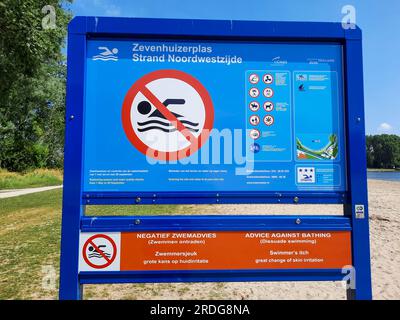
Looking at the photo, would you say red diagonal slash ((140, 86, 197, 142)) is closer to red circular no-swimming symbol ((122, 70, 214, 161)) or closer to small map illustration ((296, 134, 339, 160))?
red circular no-swimming symbol ((122, 70, 214, 161))

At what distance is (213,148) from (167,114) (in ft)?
1.63

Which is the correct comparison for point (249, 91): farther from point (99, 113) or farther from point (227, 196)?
point (99, 113)

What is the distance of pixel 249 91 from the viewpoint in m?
2.87

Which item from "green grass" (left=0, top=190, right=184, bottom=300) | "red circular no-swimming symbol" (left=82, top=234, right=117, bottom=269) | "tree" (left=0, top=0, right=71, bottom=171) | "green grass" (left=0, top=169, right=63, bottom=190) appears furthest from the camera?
"green grass" (left=0, top=169, right=63, bottom=190)

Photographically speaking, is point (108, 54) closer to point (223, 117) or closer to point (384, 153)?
point (223, 117)

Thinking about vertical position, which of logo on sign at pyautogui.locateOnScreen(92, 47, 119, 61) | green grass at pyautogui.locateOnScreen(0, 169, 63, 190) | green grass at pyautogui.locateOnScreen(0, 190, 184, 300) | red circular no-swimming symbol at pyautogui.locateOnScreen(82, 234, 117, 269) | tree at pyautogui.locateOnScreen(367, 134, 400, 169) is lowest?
green grass at pyautogui.locateOnScreen(0, 190, 184, 300)

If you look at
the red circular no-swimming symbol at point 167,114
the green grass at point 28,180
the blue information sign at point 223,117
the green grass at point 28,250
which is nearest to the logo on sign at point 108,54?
the blue information sign at point 223,117

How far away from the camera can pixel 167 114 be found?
2846mm

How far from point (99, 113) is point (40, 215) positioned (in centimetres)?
979

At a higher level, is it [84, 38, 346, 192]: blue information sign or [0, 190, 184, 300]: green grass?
[84, 38, 346, 192]: blue information sign

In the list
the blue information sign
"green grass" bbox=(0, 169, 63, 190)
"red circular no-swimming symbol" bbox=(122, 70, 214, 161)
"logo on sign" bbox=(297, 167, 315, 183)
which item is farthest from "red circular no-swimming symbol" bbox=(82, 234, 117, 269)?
"green grass" bbox=(0, 169, 63, 190)

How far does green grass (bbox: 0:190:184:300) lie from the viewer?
14.7ft

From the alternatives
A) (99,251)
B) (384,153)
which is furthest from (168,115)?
(384,153)

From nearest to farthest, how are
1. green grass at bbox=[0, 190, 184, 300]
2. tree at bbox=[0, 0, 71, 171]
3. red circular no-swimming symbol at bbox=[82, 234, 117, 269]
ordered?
red circular no-swimming symbol at bbox=[82, 234, 117, 269] < green grass at bbox=[0, 190, 184, 300] < tree at bbox=[0, 0, 71, 171]
